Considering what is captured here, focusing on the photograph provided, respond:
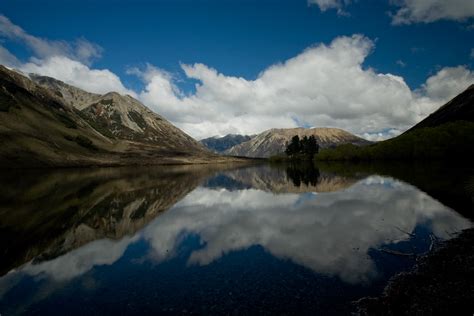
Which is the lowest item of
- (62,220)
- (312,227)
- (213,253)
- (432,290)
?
(62,220)

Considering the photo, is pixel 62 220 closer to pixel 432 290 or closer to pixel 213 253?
pixel 213 253

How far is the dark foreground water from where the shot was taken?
18.8 metres

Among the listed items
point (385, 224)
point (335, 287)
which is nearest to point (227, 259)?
point (335, 287)

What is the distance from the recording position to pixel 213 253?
2883 centimetres

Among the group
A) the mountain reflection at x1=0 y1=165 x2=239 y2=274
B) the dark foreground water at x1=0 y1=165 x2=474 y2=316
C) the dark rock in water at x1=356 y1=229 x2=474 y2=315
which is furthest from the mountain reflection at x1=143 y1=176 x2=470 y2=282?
the mountain reflection at x1=0 y1=165 x2=239 y2=274

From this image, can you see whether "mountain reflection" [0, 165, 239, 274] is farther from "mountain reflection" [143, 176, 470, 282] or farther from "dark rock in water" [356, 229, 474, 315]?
"dark rock in water" [356, 229, 474, 315]

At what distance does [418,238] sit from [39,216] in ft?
172

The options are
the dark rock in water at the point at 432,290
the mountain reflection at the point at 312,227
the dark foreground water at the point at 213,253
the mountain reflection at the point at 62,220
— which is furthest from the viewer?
the mountain reflection at the point at 62,220

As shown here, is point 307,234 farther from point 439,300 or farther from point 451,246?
point 439,300

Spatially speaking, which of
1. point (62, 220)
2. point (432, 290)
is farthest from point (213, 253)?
point (62, 220)

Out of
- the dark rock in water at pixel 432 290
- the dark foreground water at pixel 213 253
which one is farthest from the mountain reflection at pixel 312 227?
the dark rock in water at pixel 432 290

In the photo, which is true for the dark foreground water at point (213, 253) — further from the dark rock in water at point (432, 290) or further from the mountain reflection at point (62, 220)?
the dark rock in water at point (432, 290)

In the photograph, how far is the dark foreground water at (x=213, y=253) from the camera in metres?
18.8

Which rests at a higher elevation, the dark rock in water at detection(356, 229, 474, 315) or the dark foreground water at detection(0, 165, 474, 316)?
the dark rock in water at detection(356, 229, 474, 315)
